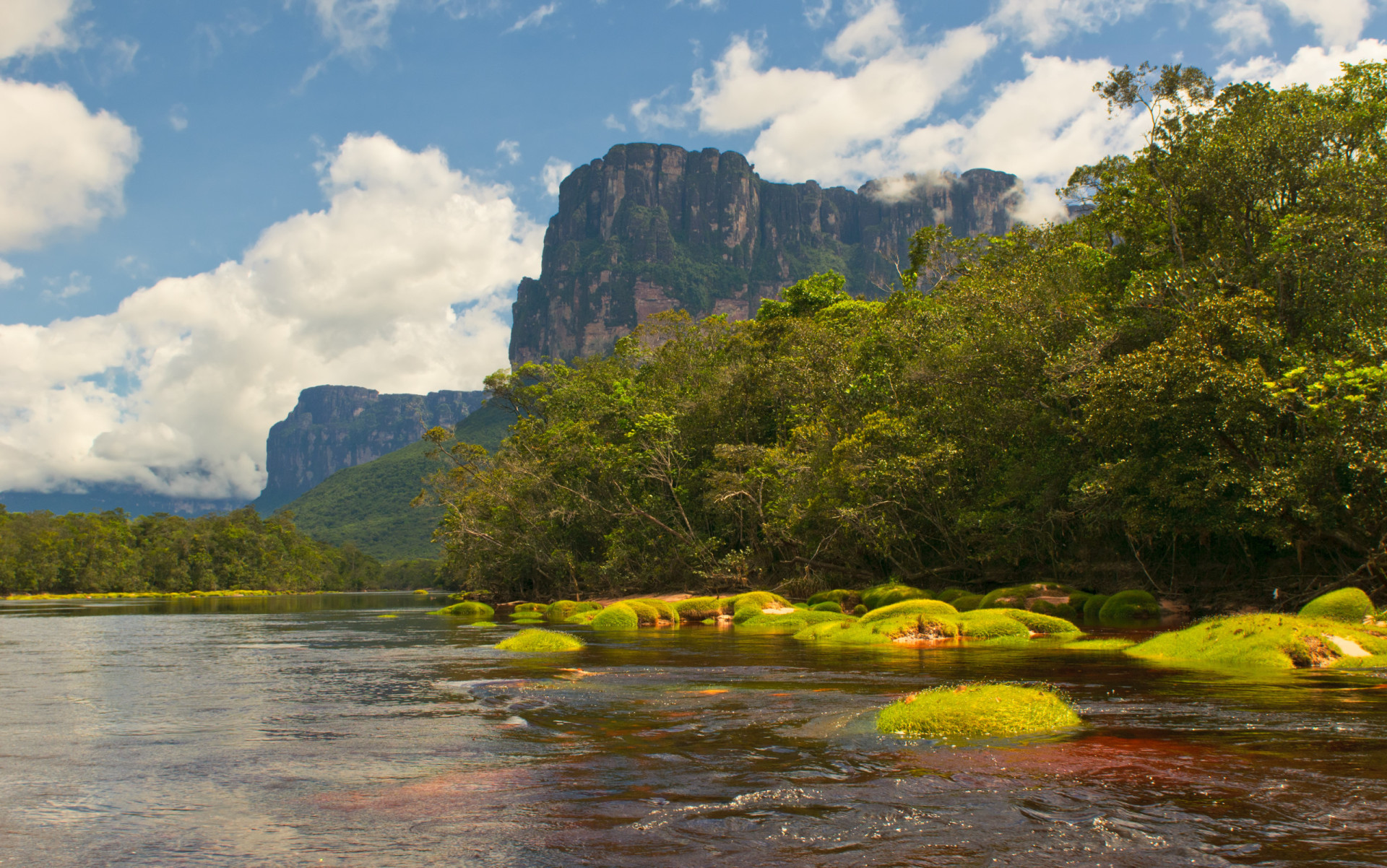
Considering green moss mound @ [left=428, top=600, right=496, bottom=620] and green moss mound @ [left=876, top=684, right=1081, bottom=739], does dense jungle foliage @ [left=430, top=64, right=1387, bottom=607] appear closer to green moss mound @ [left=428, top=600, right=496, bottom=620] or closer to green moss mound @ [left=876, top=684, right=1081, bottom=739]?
green moss mound @ [left=428, top=600, right=496, bottom=620]

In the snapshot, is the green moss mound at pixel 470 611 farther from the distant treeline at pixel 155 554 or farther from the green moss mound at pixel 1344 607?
the distant treeline at pixel 155 554

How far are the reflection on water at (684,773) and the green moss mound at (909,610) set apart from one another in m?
6.61

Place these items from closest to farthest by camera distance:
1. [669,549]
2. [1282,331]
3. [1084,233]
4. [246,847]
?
[246,847] → [1282,331] → [1084,233] → [669,549]

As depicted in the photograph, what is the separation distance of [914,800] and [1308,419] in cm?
1835

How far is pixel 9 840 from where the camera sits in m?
5.66

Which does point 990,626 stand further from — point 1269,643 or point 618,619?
point 618,619

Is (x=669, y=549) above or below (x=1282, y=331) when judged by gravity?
below

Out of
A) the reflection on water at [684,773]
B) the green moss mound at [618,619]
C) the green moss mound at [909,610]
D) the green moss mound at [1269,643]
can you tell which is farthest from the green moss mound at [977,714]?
the green moss mound at [618,619]

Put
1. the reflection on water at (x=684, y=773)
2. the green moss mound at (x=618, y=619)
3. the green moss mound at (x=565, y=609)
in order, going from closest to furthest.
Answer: the reflection on water at (x=684, y=773), the green moss mound at (x=618, y=619), the green moss mound at (x=565, y=609)

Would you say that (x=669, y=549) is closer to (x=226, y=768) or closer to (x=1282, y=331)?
(x=1282, y=331)

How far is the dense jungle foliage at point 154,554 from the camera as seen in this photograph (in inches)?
3728

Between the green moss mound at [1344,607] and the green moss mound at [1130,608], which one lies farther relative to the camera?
the green moss mound at [1130,608]

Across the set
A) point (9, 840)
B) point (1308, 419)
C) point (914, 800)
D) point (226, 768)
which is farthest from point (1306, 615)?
point (9, 840)

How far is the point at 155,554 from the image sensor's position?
348ft
